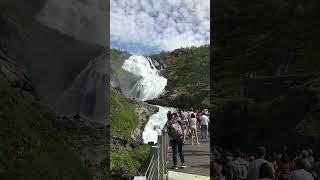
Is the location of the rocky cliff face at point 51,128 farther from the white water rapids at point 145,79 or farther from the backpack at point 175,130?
the white water rapids at point 145,79

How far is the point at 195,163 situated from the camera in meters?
11.7

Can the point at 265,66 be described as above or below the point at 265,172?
above

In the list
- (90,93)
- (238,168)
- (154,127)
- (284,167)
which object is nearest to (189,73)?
(154,127)

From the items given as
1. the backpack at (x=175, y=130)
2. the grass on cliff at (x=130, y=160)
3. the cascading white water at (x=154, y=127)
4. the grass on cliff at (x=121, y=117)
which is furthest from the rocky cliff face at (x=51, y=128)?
the cascading white water at (x=154, y=127)

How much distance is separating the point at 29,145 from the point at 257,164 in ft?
13.0

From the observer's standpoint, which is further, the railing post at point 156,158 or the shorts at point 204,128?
the shorts at point 204,128

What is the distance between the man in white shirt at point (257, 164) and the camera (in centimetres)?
854

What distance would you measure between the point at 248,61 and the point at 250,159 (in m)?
1.86

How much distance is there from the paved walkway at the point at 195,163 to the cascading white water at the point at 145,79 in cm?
1573

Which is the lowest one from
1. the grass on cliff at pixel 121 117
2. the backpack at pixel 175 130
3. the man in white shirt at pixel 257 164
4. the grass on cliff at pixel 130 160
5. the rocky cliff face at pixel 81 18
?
the grass on cliff at pixel 130 160

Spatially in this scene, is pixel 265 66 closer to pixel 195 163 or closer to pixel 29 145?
pixel 195 163

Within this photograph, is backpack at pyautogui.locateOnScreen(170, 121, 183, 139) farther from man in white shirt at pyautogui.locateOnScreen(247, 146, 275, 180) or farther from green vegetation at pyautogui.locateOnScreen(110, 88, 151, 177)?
green vegetation at pyautogui.locateOnScreen(110, 88, 151, 177)

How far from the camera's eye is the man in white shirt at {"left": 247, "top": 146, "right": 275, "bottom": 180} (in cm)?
854

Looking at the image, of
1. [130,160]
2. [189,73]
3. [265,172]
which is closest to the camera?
[265,172]
